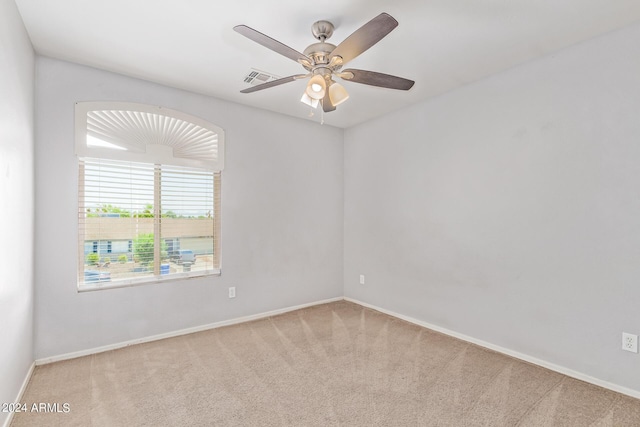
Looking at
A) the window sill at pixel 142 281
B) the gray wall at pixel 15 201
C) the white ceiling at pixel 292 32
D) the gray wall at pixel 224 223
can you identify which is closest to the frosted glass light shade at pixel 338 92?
the white ceiling at pixel 292 32

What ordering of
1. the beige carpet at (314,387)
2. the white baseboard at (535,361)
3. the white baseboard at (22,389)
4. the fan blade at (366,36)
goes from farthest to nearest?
the white baseboard at (535,361) < the beige carpet at (314,387) < the white baseboard at (22,389) < the fan blade at (366,36)

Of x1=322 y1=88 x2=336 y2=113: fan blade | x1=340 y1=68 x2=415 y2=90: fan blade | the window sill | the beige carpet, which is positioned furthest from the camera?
the window sill

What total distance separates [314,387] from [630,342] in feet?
7.28

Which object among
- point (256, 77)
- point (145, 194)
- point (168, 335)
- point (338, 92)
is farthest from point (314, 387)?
point (256, 77)

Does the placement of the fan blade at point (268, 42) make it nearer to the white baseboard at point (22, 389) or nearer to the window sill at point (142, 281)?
the window sill at point (142, 281)

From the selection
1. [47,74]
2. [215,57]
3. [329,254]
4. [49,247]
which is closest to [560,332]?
[329,254]

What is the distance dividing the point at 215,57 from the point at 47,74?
54.7 inches

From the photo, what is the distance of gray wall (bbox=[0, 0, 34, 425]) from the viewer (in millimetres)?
1709

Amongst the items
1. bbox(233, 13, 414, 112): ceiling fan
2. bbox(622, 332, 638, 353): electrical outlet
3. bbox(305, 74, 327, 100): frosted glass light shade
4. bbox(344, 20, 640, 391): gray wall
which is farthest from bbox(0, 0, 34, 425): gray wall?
bbox(622, 332, 638, 353): electrical outlet

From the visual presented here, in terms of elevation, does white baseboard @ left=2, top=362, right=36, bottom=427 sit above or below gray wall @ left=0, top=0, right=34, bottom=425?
below

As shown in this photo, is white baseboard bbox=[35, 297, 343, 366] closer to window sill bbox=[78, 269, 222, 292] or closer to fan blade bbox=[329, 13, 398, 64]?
window sill bbox=[78, 269, 222, 292]

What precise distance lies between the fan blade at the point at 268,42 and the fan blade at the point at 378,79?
0.97 feet

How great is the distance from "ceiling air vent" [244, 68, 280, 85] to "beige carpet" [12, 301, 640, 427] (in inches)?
99.6

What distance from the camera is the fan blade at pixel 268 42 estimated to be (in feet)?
5.44
